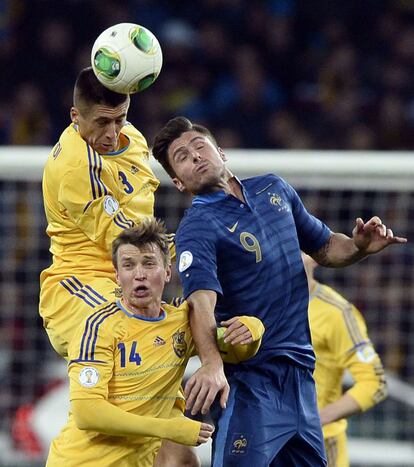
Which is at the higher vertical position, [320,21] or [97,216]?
[320,21]

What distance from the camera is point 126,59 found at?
16.2 ft

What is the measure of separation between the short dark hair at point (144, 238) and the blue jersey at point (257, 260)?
0.19 ft

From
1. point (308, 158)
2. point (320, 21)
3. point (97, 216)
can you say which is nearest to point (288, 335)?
point (97, 216)

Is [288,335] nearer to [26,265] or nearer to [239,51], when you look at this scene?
[26,265]

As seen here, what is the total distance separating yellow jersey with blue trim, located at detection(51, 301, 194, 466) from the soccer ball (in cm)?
89

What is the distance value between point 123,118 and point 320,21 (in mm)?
7001

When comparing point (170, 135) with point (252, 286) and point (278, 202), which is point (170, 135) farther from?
point (252, 286)

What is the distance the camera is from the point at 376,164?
7262 millimetres

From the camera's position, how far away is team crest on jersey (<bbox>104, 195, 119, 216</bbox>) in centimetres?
492

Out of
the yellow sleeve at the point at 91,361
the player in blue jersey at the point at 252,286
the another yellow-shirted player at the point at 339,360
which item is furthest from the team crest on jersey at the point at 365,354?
the yellow sleeve at the point at 91,361

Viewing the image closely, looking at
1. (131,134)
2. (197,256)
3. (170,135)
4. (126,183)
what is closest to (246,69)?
(131,134)

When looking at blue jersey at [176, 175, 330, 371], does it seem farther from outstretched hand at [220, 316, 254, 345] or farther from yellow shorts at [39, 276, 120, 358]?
yellow shorts at [39, 276, 120, 358]

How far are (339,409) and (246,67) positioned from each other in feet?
18.6

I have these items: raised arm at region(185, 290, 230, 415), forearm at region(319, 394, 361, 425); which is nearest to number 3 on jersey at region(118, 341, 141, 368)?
raised arm at region(185, 290, 230, 415)
